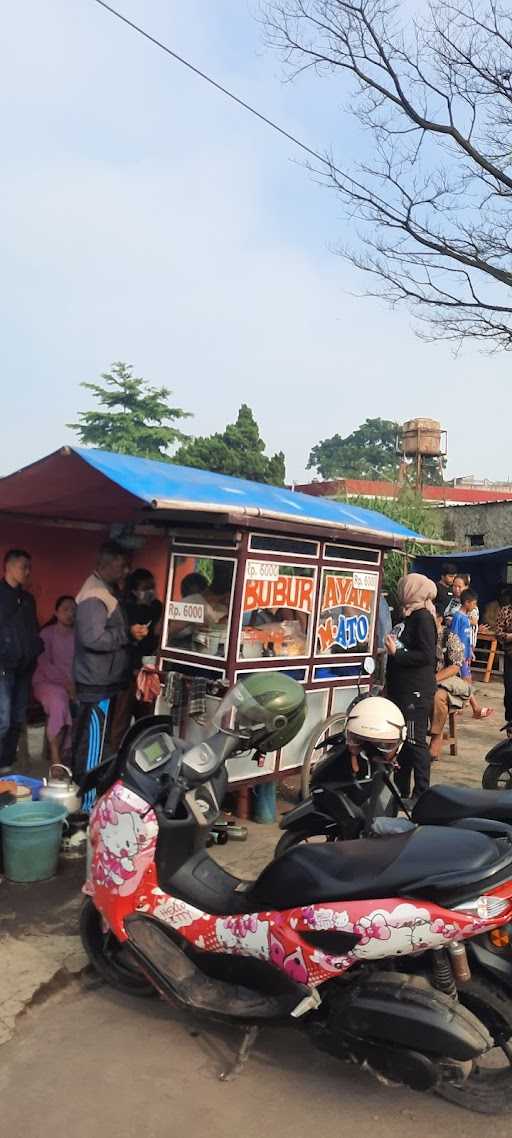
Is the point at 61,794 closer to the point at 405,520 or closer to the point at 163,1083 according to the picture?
the point at 163,1083

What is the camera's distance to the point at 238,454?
3784 centimetres

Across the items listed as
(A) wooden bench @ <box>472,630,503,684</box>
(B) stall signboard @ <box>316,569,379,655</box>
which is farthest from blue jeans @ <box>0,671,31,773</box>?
(A) wooden bench @ <box>472,630,503,684</box>

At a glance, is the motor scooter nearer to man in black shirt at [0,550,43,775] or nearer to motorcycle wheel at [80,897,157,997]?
motorcycle wheel at [80,897,157,997]

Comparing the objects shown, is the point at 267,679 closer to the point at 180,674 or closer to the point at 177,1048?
the point at 177,1048

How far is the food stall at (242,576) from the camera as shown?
4516mm

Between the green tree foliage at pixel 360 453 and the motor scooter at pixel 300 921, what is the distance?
53109mm

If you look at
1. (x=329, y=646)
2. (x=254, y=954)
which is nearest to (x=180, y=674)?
(x=329, y=646)

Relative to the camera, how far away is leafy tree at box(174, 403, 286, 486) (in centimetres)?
3728

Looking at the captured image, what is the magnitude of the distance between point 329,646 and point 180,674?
1.30 m

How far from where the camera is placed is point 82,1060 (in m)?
2.57

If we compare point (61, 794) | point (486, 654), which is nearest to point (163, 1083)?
point (61, 794)

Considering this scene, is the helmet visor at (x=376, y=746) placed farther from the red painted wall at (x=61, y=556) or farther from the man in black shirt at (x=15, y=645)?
the red painted wall at (x=61, y=556)

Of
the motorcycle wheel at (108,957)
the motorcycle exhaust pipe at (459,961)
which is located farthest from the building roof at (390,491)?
the motorcycle exhaust pipe at (459,961)

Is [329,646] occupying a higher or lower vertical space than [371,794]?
higher
